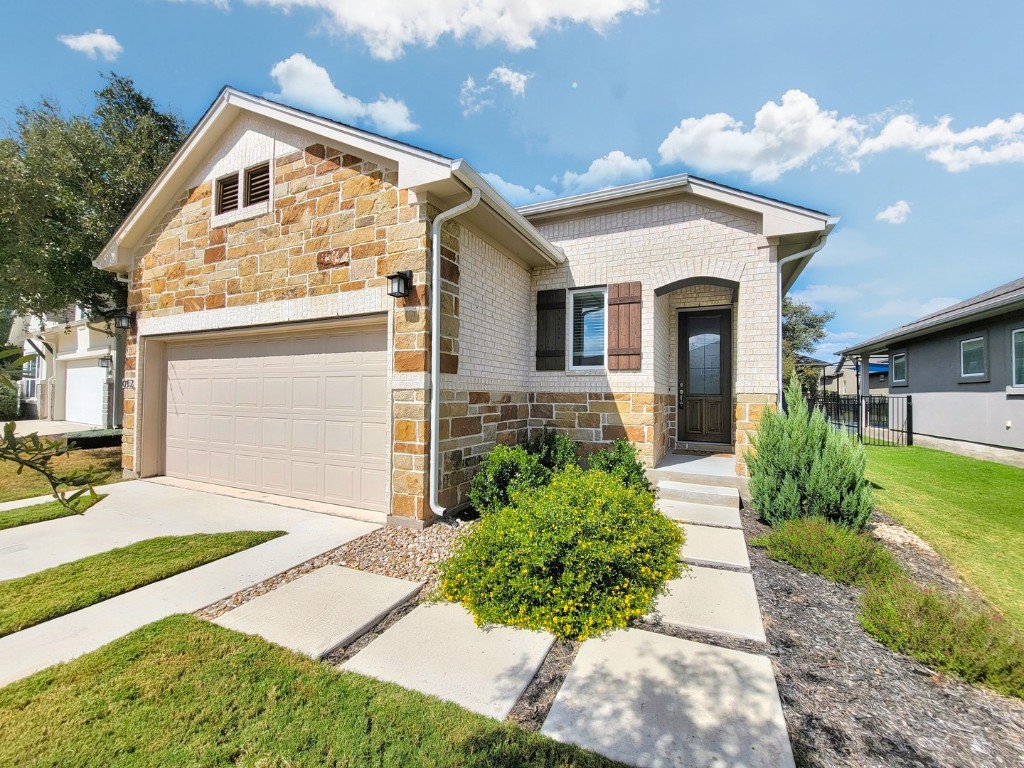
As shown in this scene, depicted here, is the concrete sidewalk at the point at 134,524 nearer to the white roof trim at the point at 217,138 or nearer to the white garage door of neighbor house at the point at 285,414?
the white garage door of neighbor house at the point at 285,414

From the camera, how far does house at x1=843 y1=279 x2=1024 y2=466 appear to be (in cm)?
936

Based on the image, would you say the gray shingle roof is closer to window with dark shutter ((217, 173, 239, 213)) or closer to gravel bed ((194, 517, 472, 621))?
gravel bed ((194, 517, 472, 621))

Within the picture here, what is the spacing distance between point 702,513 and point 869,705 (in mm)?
3153

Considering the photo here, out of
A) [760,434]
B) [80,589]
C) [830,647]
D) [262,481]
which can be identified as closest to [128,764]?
[80,589]

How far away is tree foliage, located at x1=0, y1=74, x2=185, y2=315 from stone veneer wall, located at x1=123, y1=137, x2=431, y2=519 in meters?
2.62

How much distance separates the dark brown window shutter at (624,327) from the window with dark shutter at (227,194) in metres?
6.00

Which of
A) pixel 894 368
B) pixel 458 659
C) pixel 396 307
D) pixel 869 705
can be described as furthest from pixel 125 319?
pixel 894 368

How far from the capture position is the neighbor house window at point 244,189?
20.4ft

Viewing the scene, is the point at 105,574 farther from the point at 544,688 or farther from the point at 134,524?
the point at 544,688

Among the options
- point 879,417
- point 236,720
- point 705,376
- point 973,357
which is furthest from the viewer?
point 879,417

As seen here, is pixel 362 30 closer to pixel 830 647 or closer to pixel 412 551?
pixel 412 551

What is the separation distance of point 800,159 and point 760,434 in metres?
9.86

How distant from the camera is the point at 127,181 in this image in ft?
29.7

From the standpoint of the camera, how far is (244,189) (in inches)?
248
